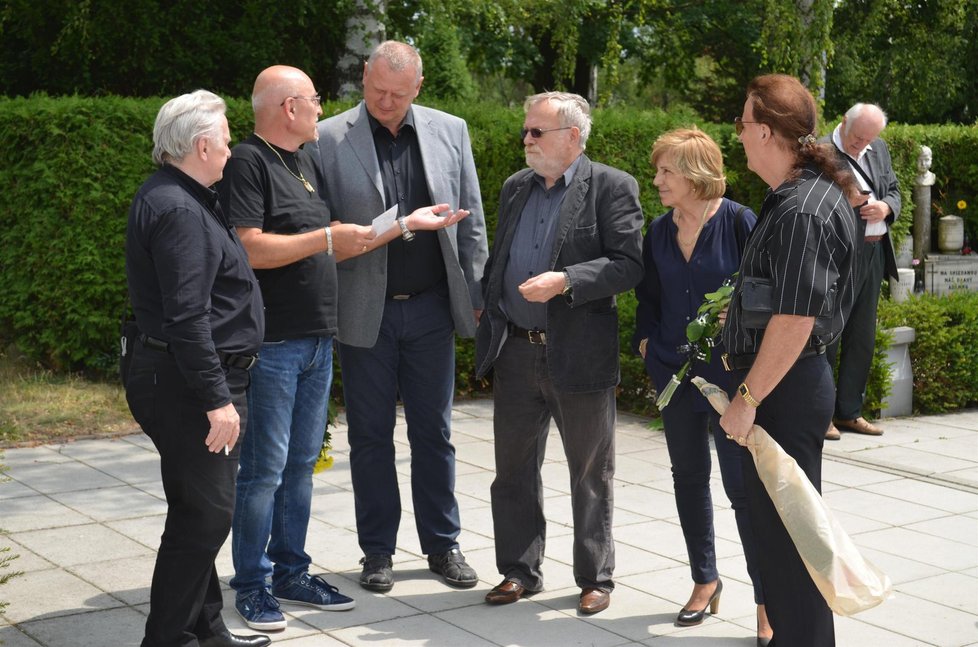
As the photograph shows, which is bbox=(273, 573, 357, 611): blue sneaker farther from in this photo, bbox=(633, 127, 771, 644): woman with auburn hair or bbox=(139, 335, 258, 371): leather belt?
bbox=(633, 127, 771, 644): woman with auburn hair

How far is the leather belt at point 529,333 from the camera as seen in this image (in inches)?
198

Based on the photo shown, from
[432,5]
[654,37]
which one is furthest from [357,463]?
[654,37]

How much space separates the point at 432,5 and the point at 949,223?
719 cm

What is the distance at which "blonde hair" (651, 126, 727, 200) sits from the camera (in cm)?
475

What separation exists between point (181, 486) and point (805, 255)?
2113 millimetres

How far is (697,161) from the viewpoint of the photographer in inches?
187

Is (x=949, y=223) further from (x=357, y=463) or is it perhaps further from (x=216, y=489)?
(x=216, y=489)

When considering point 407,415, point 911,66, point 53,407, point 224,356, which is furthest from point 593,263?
point 911,66

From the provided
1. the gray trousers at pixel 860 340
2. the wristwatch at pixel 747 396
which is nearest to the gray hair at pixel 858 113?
the gray trousers at pixel 860 340

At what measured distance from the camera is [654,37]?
26156mm

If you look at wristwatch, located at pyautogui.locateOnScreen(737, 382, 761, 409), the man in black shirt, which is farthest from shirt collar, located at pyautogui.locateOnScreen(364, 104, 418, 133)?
wristwatch, located at pyautogui.locateOnScreen(737, 382, 761, 409)

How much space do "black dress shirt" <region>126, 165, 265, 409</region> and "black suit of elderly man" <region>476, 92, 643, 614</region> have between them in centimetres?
123

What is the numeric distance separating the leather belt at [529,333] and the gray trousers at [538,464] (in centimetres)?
2

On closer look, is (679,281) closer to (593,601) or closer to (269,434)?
(593,601)
